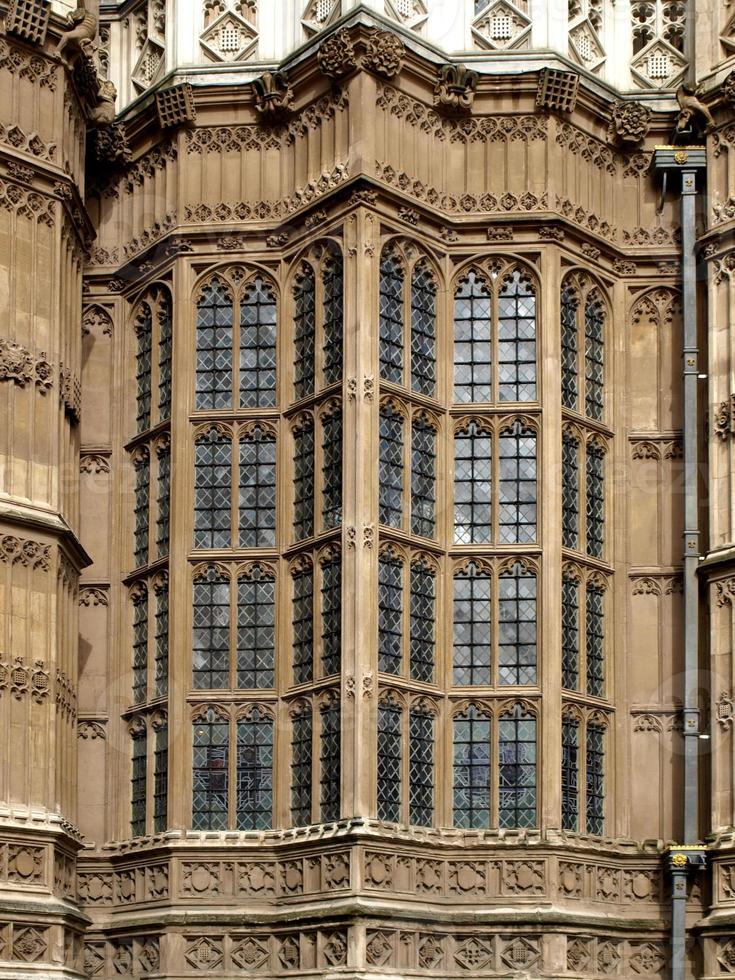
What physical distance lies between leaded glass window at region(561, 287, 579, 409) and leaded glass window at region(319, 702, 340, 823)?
596 centimetres

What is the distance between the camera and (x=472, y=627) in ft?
108

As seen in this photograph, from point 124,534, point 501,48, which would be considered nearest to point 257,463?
point 124,534

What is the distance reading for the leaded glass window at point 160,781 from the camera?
108 feet

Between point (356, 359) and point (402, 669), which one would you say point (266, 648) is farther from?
point (356, 359)

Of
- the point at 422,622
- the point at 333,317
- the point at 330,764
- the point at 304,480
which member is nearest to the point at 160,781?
the point at 330,764

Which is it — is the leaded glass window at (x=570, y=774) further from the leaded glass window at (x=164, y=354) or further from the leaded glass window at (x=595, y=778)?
the leaded glass window at (x=164, y=354)

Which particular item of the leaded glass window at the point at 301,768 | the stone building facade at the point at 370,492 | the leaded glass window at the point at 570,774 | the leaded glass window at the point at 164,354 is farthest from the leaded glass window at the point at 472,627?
the leaded glass window at the point at 164,354

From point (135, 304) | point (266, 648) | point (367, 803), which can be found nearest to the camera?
point (367, 803)

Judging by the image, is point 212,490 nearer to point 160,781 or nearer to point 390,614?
point 390,614

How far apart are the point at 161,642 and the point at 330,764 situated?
11.9ft

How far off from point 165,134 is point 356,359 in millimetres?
5374

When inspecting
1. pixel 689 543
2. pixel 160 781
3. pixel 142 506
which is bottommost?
pixel 160 781

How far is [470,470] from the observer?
110 feet

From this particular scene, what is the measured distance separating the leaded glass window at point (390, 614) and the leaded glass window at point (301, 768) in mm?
1393
